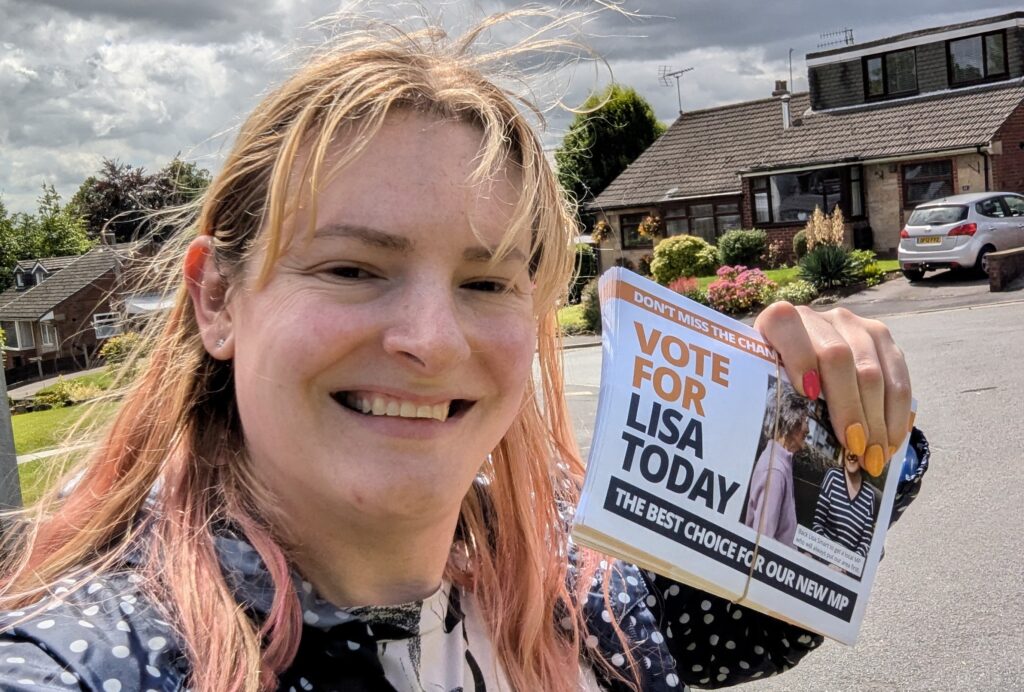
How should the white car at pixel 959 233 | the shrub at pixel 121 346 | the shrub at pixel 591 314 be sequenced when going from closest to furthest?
the shrub at pixel 121 346
the white car at pixel 959 233
the shrub at pixel 591 314

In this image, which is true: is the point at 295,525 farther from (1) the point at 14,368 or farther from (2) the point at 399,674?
(1) the point at 14,368

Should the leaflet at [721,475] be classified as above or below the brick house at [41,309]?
above

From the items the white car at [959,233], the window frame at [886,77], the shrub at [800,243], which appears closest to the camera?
the white car at [959,233]

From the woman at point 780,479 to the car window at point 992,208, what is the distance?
2114 cm

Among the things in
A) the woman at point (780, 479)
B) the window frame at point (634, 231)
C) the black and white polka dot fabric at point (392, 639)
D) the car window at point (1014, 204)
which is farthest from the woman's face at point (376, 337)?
the window frame at point (634, 231)

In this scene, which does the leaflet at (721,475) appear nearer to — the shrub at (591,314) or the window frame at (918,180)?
the shrub at (591,314)

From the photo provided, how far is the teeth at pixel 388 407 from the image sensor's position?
1.34m

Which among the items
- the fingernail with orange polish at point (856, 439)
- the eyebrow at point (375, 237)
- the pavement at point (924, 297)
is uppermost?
the eyebrow at point (375, 237)

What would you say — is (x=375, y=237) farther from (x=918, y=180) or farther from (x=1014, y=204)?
(x=918, y=180)

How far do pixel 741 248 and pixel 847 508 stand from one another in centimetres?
2756

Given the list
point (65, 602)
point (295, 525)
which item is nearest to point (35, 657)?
point (65, 602)

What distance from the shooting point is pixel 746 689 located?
4.32 meters

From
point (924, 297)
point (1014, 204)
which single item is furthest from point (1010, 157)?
point (924, 297)

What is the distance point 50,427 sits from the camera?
11711mm
